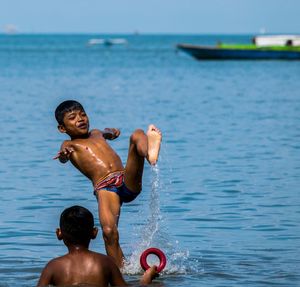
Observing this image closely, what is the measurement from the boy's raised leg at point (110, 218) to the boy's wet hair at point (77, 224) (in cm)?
177

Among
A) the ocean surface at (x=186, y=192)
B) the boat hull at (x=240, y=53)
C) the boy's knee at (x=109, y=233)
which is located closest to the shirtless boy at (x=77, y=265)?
the boy's knee at (x=109, y=233)

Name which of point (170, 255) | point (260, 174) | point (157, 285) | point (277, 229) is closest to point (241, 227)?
point (277, 229)

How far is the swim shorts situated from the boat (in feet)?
218

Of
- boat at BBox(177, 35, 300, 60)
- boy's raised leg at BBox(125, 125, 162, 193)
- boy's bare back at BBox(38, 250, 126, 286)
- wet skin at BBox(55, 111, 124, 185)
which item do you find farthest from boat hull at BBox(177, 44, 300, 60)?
boy's bare back at BBox(38, 250, 126, 286)

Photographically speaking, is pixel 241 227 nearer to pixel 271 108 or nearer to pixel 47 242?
pixel 47 242

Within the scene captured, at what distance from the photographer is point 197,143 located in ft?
74.1

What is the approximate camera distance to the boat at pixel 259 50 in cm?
7619

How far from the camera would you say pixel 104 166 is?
388 inches

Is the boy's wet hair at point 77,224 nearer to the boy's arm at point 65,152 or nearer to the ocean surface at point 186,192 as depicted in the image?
the boy's arm at point 65,152

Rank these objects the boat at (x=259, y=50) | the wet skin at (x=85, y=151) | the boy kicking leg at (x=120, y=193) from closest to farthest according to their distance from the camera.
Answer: the boy kicking leg at (x=120, y=193)
the wet skin at (x=85, y=151)
the boat at (x=259, y=50)

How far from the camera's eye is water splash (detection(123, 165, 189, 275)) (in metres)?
10.6

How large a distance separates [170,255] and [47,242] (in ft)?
4.72

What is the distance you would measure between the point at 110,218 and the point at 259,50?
68.2m

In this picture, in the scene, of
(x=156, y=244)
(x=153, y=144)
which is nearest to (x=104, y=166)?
(x=153, y=144)
